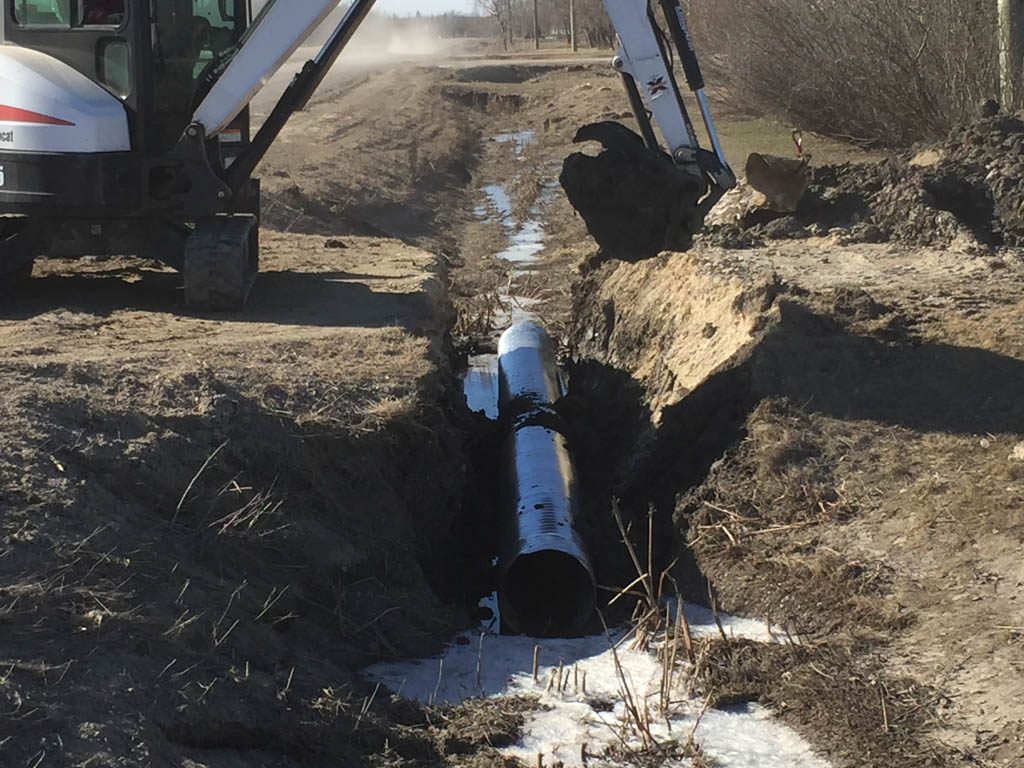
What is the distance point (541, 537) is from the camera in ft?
26.7

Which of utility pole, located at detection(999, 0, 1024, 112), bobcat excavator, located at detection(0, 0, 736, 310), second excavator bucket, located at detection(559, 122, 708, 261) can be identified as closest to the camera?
second excavator bucket, located at detection(559, 122, 708, 261)

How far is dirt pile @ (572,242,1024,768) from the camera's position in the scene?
20.1ft

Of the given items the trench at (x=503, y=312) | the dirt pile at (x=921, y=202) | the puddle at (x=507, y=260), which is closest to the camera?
the trench at (x=503, y=312)

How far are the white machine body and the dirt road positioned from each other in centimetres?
137

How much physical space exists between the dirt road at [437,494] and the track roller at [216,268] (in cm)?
26

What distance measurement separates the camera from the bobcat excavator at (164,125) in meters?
9.58

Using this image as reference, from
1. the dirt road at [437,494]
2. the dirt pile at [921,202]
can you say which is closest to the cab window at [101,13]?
the dirt road at [437,494]

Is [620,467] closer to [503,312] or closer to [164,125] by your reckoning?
[164,125]

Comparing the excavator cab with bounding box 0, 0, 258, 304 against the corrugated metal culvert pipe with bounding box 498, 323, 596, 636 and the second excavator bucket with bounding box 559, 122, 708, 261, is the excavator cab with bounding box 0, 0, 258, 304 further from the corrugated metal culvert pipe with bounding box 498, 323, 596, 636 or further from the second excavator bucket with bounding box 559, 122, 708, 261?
the second excavator bucket with bounding box 559, 122, 708, 261

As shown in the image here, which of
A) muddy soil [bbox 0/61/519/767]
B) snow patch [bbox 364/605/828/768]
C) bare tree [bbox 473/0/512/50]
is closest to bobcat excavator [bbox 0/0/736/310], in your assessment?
muddy soil [bbox 0/61/519/767]

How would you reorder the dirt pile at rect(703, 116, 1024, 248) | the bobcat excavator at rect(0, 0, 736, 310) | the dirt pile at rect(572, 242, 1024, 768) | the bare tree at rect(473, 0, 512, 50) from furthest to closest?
the bare tree at rect(473, 0, 512, 50) → the dirt pile at rect(703, 116, 1024, 248) → the bobcat excavator at rect(0, 0, 736, 310) → the dirt pile at rect(572, 242, 1024, 768)

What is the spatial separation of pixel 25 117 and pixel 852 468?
6.76m

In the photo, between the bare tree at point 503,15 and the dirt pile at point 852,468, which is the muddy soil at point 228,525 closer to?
the dirt pile at point 852,468

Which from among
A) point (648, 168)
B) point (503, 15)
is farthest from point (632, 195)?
point (503, 15)
